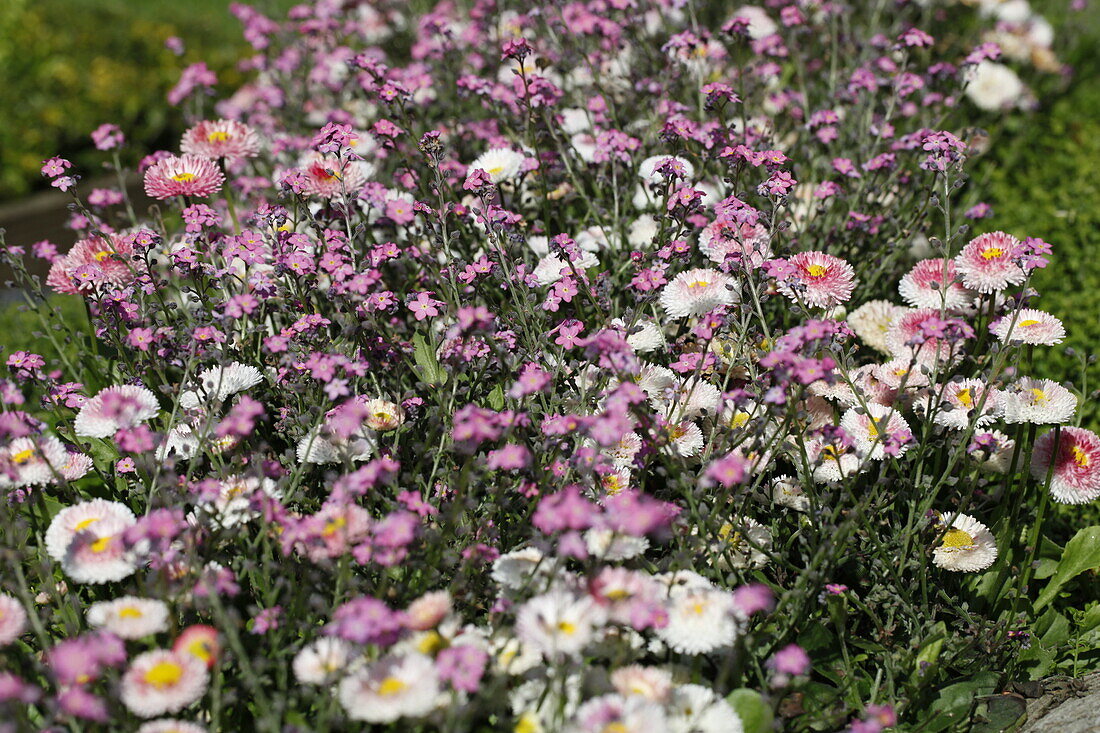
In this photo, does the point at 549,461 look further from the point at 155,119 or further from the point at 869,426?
the point at 155,119

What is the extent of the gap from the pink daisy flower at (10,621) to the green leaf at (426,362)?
1.03 m

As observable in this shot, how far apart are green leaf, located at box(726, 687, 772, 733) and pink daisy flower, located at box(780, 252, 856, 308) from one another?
37.4 inches

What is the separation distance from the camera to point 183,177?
2.61 metres

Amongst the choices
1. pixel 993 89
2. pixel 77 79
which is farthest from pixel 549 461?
pixel 77 79

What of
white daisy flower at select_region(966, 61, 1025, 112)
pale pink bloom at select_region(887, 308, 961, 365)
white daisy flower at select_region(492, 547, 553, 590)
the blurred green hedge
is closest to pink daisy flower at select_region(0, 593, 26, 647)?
white daisy flower at select_region(492, 547, 553, 590)

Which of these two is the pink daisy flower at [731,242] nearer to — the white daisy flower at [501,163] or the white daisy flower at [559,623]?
the white daisy flower at [501,163]

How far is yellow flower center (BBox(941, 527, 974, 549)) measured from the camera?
223 centimetres

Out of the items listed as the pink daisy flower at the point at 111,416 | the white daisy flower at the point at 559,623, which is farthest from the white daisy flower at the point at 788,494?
the pink daisy flower at the point at 111,416

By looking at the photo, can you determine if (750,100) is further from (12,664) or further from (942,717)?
(12,664)

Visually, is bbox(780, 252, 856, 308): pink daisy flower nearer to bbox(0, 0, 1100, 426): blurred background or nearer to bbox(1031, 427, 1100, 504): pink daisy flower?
bbox(1031, 427, 1100, 504): pink daisy flower

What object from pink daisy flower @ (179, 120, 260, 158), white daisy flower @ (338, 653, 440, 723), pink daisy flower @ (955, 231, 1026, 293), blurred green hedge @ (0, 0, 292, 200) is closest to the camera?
white daisy flower @ (338, 653, 440, 723)

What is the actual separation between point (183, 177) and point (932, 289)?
207 cm

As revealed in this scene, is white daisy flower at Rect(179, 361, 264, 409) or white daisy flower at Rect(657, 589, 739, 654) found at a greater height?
white daisy flower at Rect(179, 361, 264, 409)

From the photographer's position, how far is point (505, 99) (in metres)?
3.21
